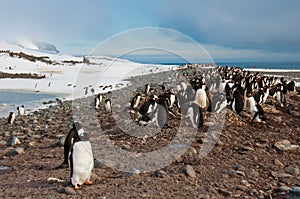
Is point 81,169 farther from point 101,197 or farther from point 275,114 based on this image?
point 275,114

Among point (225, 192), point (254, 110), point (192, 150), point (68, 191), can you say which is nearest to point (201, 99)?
point (254, 110)

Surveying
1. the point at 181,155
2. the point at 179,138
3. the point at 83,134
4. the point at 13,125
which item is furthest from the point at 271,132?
the point at 13,125

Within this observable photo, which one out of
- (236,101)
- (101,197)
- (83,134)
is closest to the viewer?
(101,197)

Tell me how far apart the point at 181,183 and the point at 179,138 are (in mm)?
2105

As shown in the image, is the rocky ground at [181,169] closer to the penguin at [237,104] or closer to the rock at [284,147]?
the rock at [284,147]

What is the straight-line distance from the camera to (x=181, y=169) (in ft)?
13.8

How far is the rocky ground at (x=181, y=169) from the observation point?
3.65 meters

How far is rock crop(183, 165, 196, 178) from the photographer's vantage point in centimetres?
407

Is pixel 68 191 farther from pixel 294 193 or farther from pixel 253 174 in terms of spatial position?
pixel 294 193

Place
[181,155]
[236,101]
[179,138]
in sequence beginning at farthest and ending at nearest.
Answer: [236,101] < [179,138] < [181,155]

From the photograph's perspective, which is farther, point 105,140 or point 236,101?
point 236,101

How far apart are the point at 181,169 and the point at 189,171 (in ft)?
0.44

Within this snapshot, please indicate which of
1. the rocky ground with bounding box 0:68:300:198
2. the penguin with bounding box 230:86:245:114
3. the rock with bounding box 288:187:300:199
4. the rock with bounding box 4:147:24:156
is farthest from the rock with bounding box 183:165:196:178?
the penguin with bounding box 230:86:245:114

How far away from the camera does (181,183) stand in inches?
151
